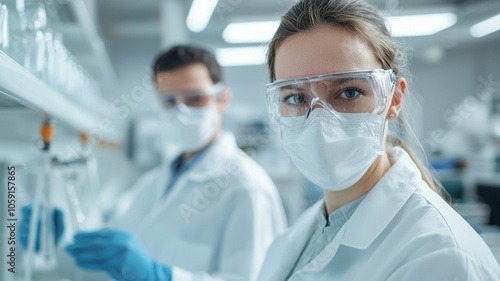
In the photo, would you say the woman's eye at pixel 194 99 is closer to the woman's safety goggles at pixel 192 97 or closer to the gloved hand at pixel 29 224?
the woman's safety goggles at pixel 192 97

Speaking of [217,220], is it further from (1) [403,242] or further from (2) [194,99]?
(1) [403,242]

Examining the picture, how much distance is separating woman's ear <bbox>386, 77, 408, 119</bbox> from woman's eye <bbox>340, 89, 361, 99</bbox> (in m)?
0.13

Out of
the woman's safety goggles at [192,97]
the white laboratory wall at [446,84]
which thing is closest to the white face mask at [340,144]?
the woman's safety goggles at [192,97]

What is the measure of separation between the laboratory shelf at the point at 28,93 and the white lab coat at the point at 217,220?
63 cm

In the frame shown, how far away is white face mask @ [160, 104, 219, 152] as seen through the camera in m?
1.94

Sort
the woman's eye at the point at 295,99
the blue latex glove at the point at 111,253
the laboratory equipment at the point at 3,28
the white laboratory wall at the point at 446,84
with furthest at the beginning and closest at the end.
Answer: the white laboratory wall at the point at 446,84 < the blue latex glove at the point at 111,253 < the woman's eye at the point at 295,99 < the laboratory equipment at the point at 3,28

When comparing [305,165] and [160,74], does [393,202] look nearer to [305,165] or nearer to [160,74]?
[305,165]

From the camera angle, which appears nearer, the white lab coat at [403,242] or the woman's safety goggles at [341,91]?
the white lab coat at [403,242]

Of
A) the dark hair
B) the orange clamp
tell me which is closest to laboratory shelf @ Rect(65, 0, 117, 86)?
the dark hair

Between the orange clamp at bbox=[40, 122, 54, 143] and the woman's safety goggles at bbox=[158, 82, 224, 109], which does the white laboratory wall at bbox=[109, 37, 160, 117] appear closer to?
the woman's safety goggles at bbox=[158, 82, 224, 109]

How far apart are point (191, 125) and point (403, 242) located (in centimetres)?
129

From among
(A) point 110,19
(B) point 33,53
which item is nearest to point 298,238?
(B) point 33,53

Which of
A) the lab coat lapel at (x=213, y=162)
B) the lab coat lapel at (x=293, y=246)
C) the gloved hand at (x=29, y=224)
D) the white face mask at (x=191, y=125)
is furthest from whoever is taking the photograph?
the white face mask at (x=191, y=125)

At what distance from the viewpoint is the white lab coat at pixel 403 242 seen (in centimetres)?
75
